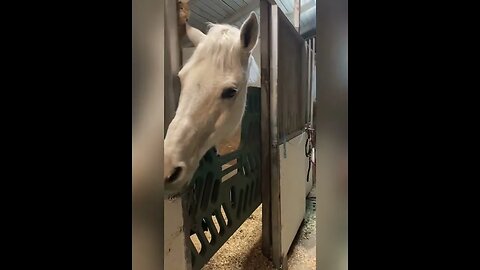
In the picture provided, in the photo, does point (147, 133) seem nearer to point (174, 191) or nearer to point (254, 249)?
point (174, 191)

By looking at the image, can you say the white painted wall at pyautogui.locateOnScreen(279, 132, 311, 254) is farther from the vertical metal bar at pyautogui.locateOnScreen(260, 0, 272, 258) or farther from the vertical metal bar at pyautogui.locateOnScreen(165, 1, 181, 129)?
the vertical metal bar at pyautogui.locateOnScreen(165, 1, 181, 129)

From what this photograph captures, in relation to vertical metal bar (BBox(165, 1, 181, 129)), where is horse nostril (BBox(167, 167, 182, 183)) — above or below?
below

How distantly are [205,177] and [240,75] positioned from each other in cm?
24

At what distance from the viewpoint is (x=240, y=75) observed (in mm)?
741

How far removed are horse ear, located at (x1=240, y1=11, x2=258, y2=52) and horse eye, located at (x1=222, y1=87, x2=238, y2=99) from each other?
3.8 inches

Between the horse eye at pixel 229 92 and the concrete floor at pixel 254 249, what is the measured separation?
0.28 meters

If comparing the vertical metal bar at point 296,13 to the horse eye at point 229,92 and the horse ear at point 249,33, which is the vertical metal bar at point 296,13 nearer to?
the horse ear at point 249,33

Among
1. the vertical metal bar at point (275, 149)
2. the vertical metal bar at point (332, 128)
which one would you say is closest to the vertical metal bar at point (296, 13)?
the vertical metal bar at point (275, 149)

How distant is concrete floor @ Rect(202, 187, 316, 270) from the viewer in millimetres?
767

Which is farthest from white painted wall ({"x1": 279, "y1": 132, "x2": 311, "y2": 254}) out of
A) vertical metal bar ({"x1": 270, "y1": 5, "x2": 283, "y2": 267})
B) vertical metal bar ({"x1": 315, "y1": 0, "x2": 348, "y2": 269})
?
vertical metal bar ({"x1": 315, "y1": 0, "x2": 348, "y2": 269})

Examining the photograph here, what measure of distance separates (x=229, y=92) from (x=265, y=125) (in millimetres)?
190

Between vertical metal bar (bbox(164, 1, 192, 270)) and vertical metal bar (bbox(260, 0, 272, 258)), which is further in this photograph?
vertical metal bar (bbox(260, 0, 272, 258))
